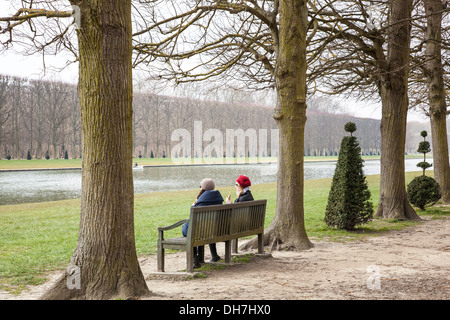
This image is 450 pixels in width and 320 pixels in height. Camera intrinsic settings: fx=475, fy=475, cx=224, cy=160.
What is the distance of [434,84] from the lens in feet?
49.0

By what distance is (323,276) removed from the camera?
580 cm

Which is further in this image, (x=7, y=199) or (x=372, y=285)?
(x=7, y=199)

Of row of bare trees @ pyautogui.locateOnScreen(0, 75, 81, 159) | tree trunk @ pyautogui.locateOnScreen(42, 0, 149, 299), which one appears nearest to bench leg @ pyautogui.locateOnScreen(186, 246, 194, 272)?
tree trunk @ pyautogui.locateOnScreen(42, 0, 149, 299)

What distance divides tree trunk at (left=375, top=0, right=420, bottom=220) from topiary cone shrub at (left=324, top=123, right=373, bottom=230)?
71.4 inches

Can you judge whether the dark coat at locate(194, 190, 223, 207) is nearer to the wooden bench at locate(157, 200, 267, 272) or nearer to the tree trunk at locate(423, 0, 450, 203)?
the wooden bench at locate(157, 200, 267, 272)

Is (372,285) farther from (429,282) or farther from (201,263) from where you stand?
(201,263)

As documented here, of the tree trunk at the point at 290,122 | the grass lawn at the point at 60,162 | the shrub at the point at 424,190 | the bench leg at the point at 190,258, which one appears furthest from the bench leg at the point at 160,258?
the grass lawn at the point at 60,162

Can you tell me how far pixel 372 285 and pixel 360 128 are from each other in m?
103

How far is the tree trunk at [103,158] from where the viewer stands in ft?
15.3

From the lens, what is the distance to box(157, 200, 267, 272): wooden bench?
5.73m

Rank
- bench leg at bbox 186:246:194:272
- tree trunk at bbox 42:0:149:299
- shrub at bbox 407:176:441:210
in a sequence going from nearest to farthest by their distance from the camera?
tree trunk at bbox 42:0:149:299 < bench leg at bbox 186:246:194:272 < shrub at bbox 407:176:441:210

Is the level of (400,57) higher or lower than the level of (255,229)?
higher
